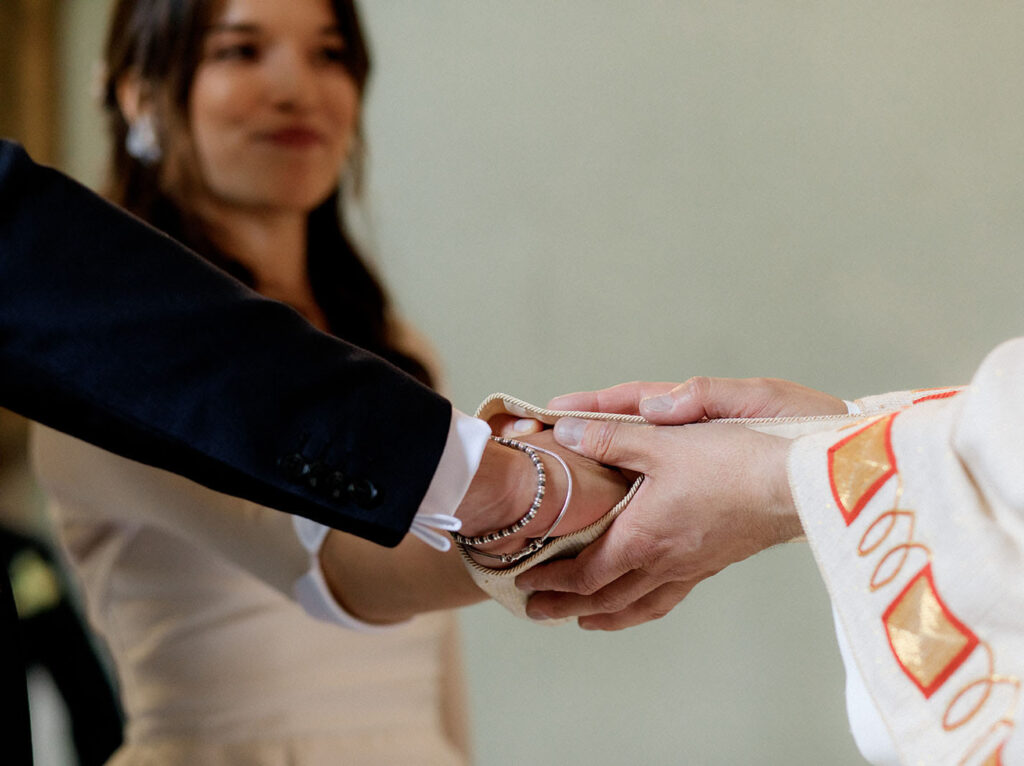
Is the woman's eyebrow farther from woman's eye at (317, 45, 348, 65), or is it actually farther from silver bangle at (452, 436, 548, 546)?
silver bangle at (452, 436, 548, 546)

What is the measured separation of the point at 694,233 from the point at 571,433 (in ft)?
2.59

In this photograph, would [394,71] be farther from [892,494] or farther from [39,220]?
[892,494]

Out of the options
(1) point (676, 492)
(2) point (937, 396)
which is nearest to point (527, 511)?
(1) point (676, 492)

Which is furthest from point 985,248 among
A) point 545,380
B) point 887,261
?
point 545,380

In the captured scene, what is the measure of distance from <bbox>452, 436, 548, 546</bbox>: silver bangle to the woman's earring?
28.7 inches

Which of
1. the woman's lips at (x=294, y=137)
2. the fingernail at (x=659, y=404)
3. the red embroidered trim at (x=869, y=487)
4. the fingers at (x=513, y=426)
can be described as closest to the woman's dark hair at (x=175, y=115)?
the woman's lips at (x=294, y=137)

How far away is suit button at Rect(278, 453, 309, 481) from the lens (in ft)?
1.94

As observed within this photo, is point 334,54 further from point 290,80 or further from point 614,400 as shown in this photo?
point 614,400

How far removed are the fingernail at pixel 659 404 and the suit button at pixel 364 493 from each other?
0.97 ft

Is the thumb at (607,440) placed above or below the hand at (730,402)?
below

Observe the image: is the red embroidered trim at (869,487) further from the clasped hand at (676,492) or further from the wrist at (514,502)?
the wrist at (514,502)

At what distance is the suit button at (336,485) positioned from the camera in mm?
600

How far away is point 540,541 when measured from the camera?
819 millimetres

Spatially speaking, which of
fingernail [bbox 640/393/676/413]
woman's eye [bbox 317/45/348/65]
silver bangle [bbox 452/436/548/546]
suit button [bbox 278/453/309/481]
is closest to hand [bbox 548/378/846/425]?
fingernail [bbox 640/393/676/413]
